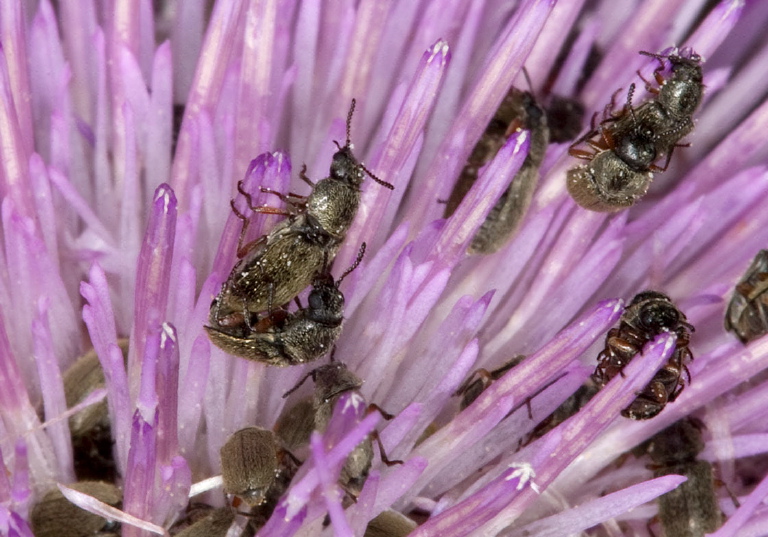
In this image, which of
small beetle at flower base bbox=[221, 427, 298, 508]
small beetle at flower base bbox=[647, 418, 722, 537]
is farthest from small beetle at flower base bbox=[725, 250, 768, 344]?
small beetle at flower base bbox=[221, 427, 298, 508]

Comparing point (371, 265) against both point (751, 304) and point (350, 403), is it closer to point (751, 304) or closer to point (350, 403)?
point (350, 403)

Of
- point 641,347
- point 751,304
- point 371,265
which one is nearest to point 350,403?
point 371,265

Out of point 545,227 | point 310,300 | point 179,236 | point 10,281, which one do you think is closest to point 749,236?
point 545,227

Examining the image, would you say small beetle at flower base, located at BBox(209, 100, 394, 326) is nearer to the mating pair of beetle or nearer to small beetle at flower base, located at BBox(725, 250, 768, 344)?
the mating pair of beetle

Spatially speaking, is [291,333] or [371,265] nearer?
[291,333]

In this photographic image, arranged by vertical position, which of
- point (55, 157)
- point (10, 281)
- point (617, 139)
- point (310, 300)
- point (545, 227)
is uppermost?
point (617, 139)

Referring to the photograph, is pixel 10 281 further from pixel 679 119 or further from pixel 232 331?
pixel 679 119

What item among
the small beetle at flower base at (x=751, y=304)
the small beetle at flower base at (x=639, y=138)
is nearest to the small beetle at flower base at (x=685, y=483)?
the small beetle at flower base at (x=751, y=304)

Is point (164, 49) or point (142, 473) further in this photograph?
point (164, 49)
